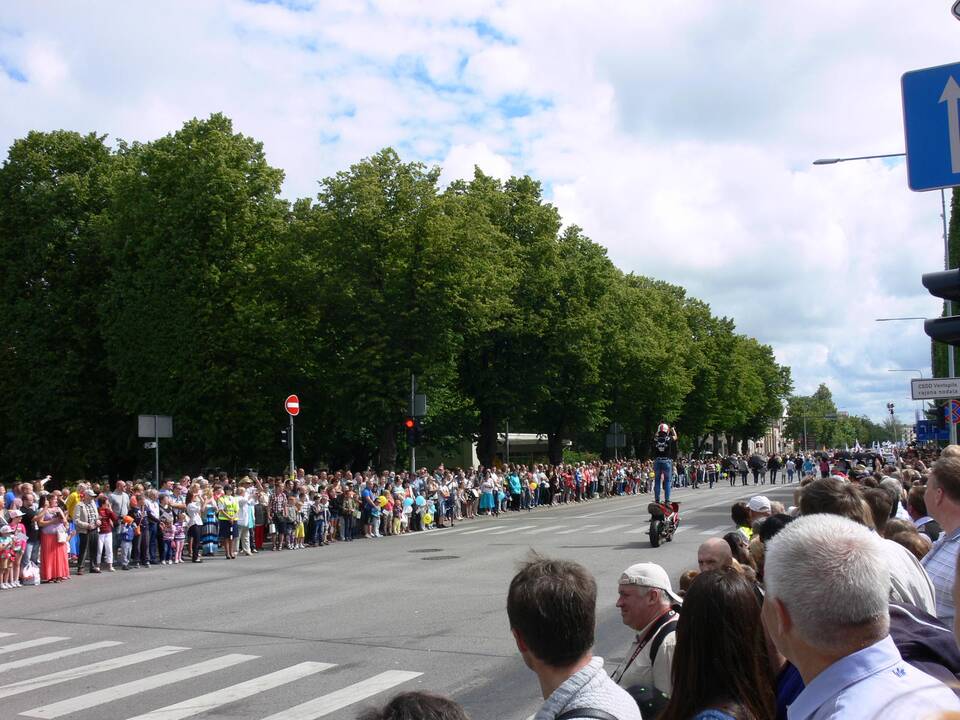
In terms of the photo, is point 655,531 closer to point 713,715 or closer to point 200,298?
point 713,715

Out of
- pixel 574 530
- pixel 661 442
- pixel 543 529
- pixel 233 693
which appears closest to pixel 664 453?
pixel 661 442

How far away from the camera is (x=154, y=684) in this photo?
28.1 ft

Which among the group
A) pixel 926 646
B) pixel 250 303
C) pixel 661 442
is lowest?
pixel 926 646

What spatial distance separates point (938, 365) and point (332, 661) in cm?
6151

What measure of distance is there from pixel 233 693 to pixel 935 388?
64.3ft

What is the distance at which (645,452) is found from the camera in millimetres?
67875

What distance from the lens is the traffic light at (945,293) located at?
4.21 m

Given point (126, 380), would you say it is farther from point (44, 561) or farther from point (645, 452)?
point (645, 452)

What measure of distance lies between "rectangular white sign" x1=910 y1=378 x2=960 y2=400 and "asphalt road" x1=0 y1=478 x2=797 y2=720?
7.11 metres

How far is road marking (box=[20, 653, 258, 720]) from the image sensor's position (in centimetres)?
773

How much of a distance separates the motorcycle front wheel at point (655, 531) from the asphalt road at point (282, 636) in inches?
10.2

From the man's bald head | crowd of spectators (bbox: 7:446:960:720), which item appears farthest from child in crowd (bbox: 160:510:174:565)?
the man's bald head

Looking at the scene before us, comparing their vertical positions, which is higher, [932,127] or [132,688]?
[932,127]

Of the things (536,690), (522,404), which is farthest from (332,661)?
(522,404)
